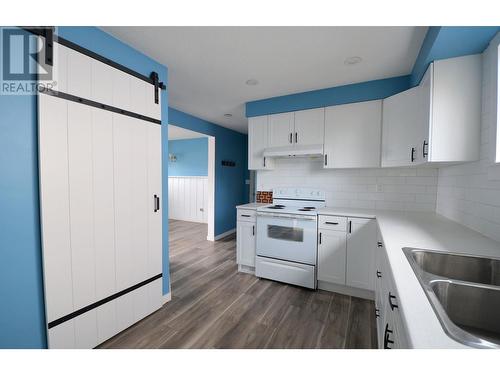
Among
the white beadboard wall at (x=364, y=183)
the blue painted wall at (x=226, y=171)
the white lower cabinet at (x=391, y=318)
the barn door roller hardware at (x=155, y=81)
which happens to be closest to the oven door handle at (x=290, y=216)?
the white beadboard wall at (x=364, y=183)

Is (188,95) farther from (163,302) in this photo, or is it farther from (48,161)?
(163,302)

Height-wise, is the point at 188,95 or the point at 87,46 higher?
the point at 188,95

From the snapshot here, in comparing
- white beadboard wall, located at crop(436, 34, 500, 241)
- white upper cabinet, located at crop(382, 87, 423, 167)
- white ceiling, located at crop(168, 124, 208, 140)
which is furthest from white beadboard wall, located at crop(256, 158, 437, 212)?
white ceiling, located at crop(168, 124, 208, 140)

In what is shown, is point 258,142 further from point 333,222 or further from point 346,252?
point 346,252

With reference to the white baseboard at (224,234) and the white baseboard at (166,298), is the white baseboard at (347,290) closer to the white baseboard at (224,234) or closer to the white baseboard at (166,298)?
the white baseboard at (166,298)

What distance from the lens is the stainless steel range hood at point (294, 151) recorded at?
111 inches

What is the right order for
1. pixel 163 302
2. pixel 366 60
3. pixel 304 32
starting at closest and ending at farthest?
pixel 304 32
pixel 366 60
pixel 163 302

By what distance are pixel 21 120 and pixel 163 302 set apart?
75.6 inches

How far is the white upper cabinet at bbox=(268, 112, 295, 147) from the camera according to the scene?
3.05 m

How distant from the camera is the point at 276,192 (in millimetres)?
3436

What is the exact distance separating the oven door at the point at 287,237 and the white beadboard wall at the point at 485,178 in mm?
1281

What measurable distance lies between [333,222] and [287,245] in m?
0.61
